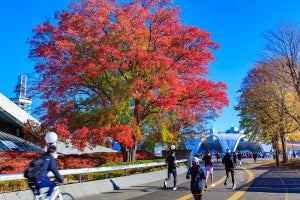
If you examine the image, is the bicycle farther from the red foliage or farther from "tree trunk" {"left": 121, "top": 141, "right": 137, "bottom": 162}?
"tree trunk" {"left": 121, "top": 141, "right": 137, "bottom": 162}

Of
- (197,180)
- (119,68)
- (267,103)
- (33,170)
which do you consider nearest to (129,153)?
(119,68)

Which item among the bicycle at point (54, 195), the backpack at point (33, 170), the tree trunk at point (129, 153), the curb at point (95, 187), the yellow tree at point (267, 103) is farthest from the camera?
the yellow tree at point (267, 103)

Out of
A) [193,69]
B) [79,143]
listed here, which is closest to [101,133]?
[79,143]

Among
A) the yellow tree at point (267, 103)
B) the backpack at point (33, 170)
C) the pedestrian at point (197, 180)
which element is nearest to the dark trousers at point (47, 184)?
Result: the backpack at point (33, 170)

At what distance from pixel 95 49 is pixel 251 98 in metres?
28.4

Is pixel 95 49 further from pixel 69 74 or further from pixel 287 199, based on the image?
pixel 287 199

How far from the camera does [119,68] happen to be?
64.0ft

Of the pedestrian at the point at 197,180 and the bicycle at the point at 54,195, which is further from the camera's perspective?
the pedestrian at the point at 197,180

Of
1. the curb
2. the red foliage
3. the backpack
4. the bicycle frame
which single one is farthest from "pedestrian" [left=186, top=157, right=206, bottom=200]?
the red foliage

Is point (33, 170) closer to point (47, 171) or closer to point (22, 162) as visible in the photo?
point (47, 171)

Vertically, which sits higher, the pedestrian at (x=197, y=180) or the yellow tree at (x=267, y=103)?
the yellow tree at (x=267, y=103)

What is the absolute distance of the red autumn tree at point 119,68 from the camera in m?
18.1

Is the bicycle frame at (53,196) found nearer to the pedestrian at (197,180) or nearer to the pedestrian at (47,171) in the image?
the pedestrian at (47,171)

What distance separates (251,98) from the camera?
41.9 m
